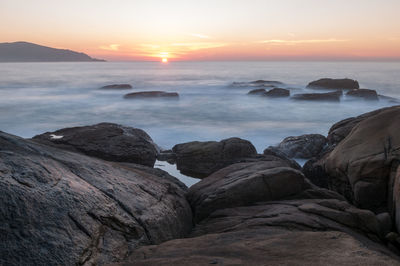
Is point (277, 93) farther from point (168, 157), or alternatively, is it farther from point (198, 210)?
point (198, 210)

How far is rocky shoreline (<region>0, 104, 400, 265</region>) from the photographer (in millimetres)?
2871

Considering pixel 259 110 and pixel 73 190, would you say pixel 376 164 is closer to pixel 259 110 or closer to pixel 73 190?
pixel 73 190

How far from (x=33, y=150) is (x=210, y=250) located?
2.59 m

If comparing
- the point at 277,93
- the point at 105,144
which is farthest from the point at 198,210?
the point at 277,93

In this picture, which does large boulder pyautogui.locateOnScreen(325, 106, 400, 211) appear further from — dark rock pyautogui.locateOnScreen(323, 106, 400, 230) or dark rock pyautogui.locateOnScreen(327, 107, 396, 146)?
dark rock pyautogui.locateOnScreen(327, 107, 396, 146)

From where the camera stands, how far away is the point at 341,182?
6480mm

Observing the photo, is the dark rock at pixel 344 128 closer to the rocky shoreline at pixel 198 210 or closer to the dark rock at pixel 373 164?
the rocky shoreline at pixel 198 210

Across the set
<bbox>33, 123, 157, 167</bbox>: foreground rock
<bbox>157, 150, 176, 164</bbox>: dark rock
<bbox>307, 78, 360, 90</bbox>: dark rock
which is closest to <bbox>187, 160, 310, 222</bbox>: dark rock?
<bbox>33, 123, 157, 167</bbox>: foreground rock

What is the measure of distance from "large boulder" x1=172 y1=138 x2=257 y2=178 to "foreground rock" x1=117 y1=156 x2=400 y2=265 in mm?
2860

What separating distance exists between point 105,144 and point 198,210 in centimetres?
321

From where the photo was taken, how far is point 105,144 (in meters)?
7.57

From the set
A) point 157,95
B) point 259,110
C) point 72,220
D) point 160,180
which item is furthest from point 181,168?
point 157,95

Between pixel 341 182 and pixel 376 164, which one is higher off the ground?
pixel 376 164

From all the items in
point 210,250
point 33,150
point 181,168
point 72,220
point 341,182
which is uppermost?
point 33,150
